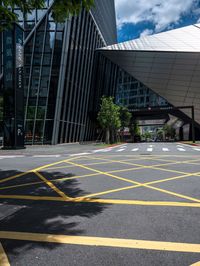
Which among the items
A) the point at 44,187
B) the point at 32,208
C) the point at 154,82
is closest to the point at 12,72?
the point at 44,187

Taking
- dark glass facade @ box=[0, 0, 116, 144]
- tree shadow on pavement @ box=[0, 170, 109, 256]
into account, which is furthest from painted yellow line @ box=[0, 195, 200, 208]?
dark glass facade @ box=[0, 0, 116, 144]

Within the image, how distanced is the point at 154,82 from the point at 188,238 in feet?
187

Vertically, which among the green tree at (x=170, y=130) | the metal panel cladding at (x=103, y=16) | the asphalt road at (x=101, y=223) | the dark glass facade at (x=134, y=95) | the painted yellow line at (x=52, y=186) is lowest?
the painted yellow line at (x=52, y=186)

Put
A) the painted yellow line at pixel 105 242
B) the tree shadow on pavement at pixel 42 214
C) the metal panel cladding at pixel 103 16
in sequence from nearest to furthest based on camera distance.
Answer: the painted yellow line at pixel 105 242
the tree shadow on pavement at pixel 42 214
the metal panel cladding at pixel 103 16

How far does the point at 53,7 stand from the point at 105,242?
19.3 ft

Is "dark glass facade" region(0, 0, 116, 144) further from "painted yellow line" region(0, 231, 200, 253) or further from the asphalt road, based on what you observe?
"painted yellow line" region(0, 231, 200, 253)

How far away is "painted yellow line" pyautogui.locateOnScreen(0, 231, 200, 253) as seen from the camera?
3.74m

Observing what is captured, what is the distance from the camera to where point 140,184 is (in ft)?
27.0

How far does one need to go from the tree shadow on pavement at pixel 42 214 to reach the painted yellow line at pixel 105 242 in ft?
0.48

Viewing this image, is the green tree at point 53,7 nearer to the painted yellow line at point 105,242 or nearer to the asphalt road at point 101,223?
the asphalt road at point 101,223

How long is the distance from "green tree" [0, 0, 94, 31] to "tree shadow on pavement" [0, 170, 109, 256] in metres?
4.80

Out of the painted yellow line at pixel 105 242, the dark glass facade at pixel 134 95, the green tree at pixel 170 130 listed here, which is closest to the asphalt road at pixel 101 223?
the painted yellow line at pixel 105 242

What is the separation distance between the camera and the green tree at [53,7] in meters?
6.64

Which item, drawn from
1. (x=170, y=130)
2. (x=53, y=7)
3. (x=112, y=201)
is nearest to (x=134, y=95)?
(x=170, y=130)
